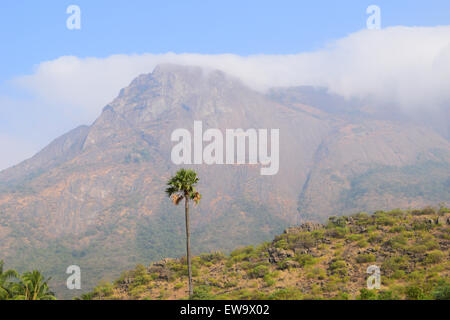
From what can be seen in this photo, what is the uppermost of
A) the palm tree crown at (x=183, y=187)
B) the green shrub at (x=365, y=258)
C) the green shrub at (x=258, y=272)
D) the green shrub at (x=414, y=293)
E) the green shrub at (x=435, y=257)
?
the palm tree crown at (x=183, y=187)

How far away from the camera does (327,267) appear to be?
164ft

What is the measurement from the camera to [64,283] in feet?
564

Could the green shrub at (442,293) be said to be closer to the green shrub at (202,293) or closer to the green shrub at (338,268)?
the green shrub at (338,268)

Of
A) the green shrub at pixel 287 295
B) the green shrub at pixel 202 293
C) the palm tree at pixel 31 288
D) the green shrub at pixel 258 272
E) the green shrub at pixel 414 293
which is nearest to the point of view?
the green shrub at pixel 414 293

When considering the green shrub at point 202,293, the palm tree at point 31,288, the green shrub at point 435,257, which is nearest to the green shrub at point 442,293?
the green shrub at point 435,257

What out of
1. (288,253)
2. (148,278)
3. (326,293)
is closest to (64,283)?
(148,278)

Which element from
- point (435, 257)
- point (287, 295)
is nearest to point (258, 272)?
point (287, 295)

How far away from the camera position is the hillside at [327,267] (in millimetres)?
42594

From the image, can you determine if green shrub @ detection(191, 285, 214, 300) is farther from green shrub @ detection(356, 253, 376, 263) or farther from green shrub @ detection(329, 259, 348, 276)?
green shrub @ detection(356, 253, 376, 263)

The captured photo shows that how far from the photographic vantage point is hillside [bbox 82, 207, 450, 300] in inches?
1677

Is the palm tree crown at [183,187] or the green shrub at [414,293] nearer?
the green shrub at [414,293]

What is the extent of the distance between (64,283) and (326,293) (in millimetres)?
155082

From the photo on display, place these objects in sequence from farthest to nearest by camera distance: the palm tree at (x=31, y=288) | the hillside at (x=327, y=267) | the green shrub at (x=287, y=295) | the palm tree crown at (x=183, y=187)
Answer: the palm tree crown at (x=183, y=187), the hillside at (x=327, y=267), the green shrub at (x=287, y=295), the palm tree at (x=31, y=288)
